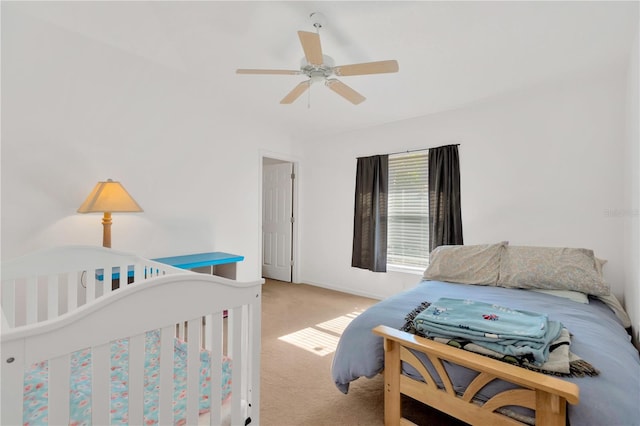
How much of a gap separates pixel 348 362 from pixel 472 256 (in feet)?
5.09

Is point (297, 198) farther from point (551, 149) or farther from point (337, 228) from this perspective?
point (551, 149)

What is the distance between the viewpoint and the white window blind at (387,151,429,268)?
369 cm

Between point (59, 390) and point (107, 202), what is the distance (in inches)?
81.4

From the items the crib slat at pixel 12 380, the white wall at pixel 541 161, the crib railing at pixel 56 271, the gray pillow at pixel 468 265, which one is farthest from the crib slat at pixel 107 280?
the white wall at pixel 541 161

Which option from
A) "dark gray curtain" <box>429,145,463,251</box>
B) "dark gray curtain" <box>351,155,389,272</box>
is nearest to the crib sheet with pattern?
"dark gray curtain" <box>429,145,463,251</box>

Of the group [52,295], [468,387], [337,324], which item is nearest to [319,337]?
[337,324]

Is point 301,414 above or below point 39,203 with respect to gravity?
below

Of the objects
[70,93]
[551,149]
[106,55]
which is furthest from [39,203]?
[551,149]

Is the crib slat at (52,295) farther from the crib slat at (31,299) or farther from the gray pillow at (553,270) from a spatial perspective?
the gray pillow at (553,270)

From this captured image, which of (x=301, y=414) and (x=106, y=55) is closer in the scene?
(x=301, y=414)

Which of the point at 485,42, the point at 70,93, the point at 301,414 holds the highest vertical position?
the point at 485,42

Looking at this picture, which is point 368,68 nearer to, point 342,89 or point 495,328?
point 342,89

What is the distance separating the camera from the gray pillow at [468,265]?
2.46m

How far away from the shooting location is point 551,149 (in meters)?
2.85
